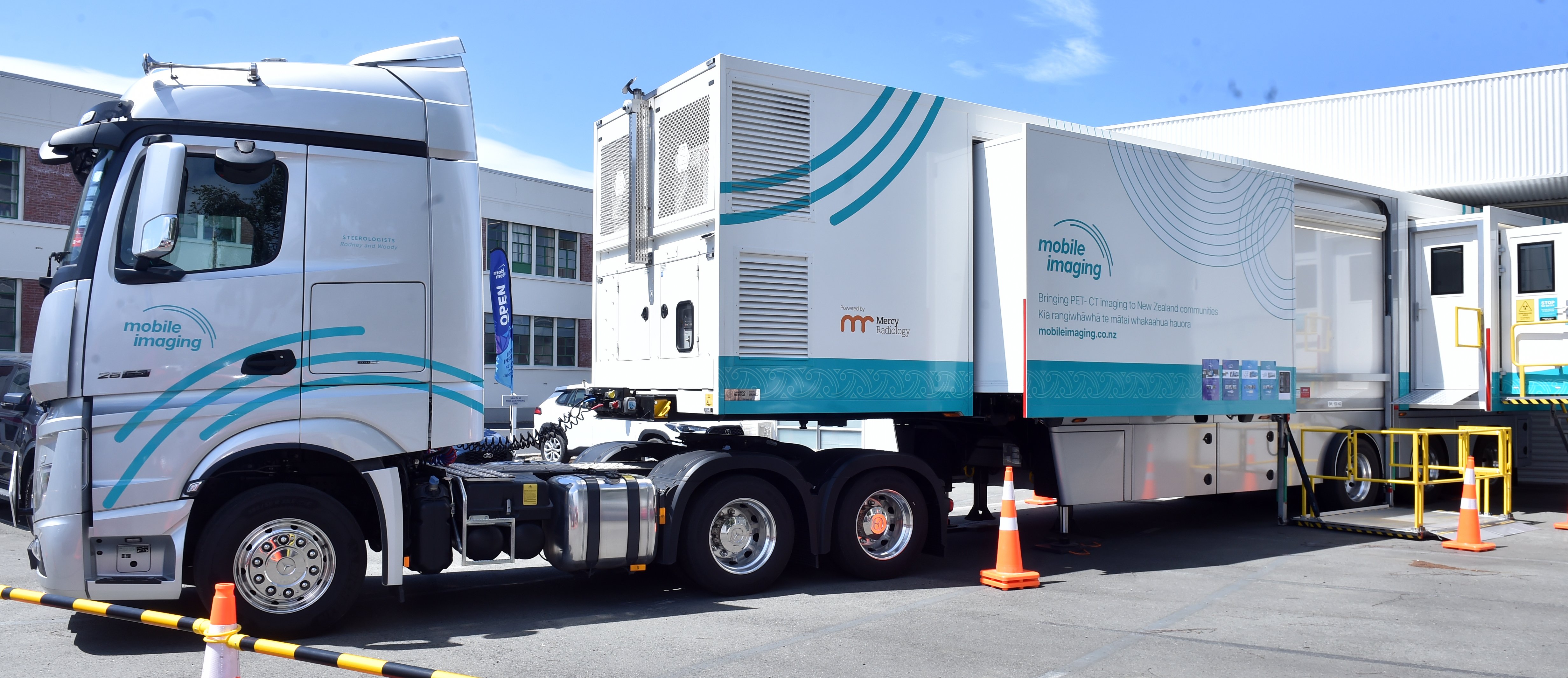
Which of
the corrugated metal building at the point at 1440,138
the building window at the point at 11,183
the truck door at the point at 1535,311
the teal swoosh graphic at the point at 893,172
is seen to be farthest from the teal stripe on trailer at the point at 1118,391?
the building window at the point at 11,183

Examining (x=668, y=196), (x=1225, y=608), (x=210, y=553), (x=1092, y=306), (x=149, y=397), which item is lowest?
(x=1225, y=608)

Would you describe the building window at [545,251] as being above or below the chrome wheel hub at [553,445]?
above

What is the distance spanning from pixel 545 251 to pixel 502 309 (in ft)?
60.9

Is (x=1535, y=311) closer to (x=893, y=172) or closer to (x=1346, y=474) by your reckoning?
(x=1346, y=474)

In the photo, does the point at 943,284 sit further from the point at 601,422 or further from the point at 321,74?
the point at 601,422

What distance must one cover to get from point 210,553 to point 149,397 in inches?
36.7

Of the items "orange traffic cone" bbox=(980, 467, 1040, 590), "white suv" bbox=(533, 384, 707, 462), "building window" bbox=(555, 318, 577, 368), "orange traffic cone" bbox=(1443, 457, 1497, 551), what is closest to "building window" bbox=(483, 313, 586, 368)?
"building window" bbox=(555, 318, 577, 368)

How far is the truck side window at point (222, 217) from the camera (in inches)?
233

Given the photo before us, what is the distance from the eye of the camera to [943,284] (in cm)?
862

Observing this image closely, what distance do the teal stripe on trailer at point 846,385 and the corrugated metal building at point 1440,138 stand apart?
978 cm

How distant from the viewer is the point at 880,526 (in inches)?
329

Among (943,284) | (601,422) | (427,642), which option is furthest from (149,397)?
(601,422)

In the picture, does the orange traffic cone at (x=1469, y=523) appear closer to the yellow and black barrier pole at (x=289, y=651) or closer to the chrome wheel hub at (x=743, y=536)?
the chrome wheel hub at (x=743, y=536)

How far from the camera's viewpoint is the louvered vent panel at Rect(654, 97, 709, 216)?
7832 mm
